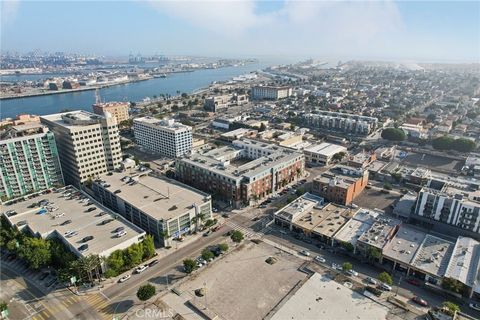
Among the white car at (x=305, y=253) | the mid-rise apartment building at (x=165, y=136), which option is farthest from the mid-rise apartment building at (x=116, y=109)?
the white car at (x=305, y=253)

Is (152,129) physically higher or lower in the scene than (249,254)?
higher

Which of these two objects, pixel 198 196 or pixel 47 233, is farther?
pixel 198 196

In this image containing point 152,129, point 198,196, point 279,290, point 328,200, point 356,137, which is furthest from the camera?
point 356,137

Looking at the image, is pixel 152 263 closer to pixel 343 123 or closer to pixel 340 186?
pixel 340 186

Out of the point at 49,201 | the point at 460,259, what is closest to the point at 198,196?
the point at 49,201

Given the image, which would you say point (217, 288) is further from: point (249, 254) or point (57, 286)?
point (57, 286)

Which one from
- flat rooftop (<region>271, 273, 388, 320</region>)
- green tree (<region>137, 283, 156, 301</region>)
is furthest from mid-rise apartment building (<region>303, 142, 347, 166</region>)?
green tree (<region>137, 283, 156, 301</region>)

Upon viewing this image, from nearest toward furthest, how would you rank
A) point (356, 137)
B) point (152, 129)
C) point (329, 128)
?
1. point (152, 129)
2. point (356, 137)
3. point (329, 128)

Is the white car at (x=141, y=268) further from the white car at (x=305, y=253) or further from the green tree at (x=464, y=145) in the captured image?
the green tree at (x=464, y=145)
